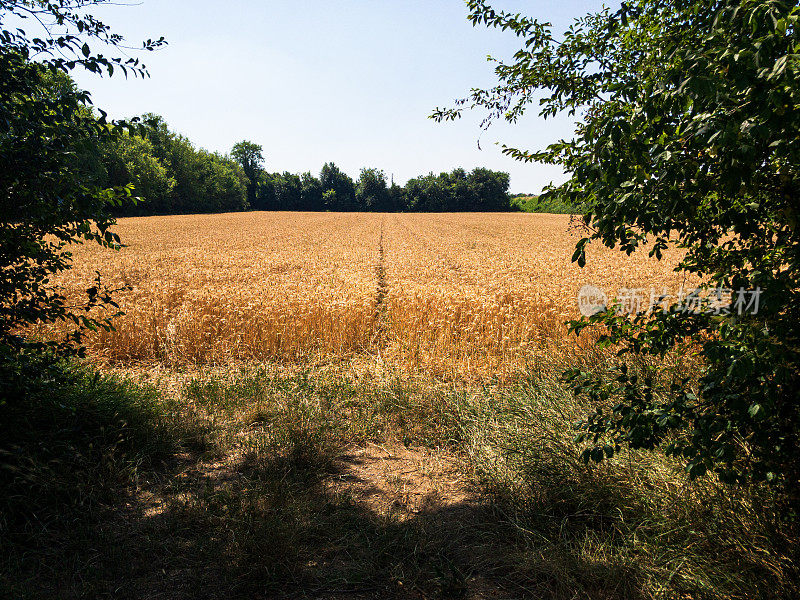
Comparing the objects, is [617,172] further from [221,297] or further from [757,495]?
[221,297]

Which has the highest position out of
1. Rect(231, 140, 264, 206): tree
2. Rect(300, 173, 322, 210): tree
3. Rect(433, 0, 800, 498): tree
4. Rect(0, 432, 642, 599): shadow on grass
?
Rect(231, 140, 264, 206): tree

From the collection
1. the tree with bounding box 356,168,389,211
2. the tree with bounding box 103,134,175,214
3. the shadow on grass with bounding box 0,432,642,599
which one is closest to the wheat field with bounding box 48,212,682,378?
the shadow on grass with bounding box 0,432,642,599

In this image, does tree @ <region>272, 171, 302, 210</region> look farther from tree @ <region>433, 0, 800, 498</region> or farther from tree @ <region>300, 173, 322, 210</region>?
tree @ <region>433, 0, 800, 498</region>

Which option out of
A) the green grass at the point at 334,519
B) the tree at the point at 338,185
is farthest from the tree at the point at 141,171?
the green grass at the point at 334,519

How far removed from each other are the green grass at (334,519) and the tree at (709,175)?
2.09 feet

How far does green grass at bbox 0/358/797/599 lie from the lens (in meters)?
2.59

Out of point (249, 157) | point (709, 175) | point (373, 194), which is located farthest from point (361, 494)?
point (249, 157)

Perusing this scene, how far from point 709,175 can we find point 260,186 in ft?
365

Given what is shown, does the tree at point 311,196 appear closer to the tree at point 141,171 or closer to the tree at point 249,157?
the tree at point 249,157

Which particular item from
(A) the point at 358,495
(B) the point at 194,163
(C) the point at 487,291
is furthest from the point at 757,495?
(B) the point at 194,163

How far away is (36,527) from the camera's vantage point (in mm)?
3080

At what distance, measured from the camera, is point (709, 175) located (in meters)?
2.04

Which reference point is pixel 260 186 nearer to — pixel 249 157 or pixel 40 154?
pixel 249 157

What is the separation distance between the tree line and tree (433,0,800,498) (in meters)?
68.2
